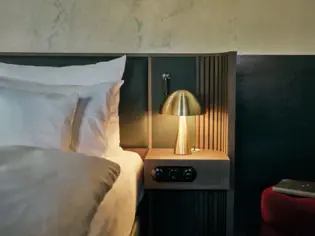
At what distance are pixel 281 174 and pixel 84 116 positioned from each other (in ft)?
4.12

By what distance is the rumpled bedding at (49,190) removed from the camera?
1.28 m

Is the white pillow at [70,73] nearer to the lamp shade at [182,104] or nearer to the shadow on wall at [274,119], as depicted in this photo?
the lamp shade at [182,104]

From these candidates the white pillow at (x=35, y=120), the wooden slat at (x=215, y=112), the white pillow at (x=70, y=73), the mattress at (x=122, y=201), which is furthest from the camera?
the wooden slat at (x=215, y=112)

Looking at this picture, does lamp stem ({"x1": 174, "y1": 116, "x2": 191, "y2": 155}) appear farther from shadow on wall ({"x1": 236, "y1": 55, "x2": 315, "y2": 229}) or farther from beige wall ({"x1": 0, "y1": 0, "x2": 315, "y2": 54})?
beige wall ({"x1": 0, "y1": 0, "x2": 315, "y2": 54})

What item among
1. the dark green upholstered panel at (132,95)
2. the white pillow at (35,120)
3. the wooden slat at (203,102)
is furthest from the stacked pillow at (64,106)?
the wooden slat at (203,102)

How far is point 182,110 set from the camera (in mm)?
2469

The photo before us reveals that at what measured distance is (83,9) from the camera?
108 inches

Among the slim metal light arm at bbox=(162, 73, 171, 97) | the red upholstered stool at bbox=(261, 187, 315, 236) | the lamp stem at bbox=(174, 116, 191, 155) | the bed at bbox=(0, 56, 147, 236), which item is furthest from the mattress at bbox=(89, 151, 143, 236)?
Answer: the red upholstered stool at bbox=(261, 187, 315, 236)

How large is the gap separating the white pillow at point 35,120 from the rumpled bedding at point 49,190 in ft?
0.51

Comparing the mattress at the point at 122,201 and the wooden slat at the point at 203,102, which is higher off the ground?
the wooden slat at the point at 203,102

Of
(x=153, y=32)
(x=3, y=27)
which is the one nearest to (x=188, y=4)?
(x=153, y=32)

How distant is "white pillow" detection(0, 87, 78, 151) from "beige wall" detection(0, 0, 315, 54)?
2.20ft

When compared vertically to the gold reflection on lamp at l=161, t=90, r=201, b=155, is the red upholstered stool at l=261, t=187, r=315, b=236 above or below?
below

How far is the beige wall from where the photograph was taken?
269 cm
